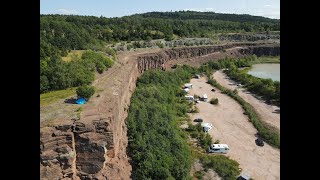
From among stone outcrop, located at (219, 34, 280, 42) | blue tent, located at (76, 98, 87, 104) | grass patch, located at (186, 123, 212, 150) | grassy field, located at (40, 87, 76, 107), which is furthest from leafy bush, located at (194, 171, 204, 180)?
stone outcrop, located at (219, 34, 280, 42)

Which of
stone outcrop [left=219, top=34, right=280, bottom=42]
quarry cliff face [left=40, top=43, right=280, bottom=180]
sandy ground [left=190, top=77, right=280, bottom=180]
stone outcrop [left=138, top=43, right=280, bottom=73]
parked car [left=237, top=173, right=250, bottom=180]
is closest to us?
quarry cliff face [left=40, top=43, right=280, bottom=180]

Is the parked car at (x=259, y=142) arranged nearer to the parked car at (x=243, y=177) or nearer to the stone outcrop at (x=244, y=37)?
the parked car at (x=243, y=177)

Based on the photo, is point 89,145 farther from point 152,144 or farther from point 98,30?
point 98,30

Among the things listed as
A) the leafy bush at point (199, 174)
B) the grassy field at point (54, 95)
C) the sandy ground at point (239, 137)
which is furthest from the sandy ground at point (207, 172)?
the grassy field at point (54, 95)

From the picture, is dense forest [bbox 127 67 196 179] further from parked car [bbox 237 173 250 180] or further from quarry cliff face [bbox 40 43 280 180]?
parked car [bbox 237 173 250 180]

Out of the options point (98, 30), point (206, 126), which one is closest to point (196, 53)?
point (98, 30)
